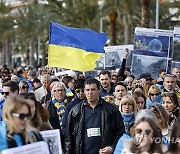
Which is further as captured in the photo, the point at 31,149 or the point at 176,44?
the point at 176,44

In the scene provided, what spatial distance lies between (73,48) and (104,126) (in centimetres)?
416

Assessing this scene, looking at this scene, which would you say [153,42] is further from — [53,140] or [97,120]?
[53,140]

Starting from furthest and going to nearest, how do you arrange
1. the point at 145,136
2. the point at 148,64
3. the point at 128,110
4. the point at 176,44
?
the point at 148,64
the point at 176,44
the point at 128,110
the point at 145,136

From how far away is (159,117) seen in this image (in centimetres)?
595

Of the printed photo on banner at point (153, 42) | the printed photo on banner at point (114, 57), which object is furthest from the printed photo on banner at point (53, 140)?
the printed photo on banner at point (114, 57)

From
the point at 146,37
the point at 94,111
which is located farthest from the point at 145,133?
the point at 146,37

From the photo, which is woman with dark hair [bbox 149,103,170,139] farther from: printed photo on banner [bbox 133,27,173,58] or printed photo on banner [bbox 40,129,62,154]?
printed photo on banner [bbox 133,27,173,58]

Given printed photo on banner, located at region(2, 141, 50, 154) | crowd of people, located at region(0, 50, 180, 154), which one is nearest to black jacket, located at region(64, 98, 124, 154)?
crowd of people, located at region(0, 50, 180, 154)

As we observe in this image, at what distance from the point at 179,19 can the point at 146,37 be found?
2194 cm

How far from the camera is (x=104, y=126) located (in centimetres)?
661

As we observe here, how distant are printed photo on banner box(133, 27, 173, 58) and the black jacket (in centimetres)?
1009

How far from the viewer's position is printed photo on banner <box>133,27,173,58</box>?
54.4ft

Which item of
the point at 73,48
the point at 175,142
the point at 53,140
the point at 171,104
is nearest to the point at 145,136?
the point at 175,142

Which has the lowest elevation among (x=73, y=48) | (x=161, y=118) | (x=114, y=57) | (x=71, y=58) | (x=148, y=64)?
(x=161, y=118)
